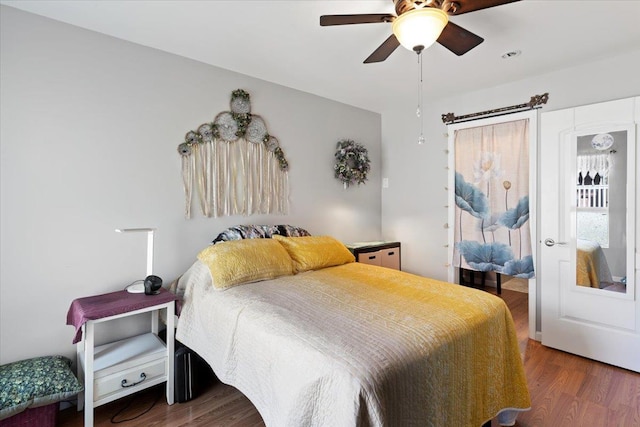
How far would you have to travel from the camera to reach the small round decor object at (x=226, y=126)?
113 inches

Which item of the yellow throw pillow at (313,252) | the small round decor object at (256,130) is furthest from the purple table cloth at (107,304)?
the small round decor object at (256,130)

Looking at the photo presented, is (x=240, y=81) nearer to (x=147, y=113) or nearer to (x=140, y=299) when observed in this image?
(x=147, y=113)

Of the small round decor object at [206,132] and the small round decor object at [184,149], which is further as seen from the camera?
the small round decor object at [206,132]

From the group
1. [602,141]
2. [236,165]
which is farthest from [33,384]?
[602,141]

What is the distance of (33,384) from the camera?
1.75 meters

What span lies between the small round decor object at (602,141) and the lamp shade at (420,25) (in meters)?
2.05

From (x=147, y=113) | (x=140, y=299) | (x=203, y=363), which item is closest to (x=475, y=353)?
Answer: (x=203, y=363)

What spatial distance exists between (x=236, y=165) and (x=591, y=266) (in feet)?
10.9

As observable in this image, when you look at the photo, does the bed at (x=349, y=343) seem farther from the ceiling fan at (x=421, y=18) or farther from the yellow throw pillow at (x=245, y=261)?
the ceiling fan at (x=421, y=18)

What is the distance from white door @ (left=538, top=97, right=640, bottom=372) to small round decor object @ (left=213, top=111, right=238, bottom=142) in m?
2.89

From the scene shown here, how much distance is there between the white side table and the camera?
186cm

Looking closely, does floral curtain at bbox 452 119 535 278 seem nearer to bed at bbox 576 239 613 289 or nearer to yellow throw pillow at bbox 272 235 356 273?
bed at bbox 576 239 613 289

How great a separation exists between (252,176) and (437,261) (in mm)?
2425

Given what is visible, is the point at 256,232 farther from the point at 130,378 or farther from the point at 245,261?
the point at 130,378
